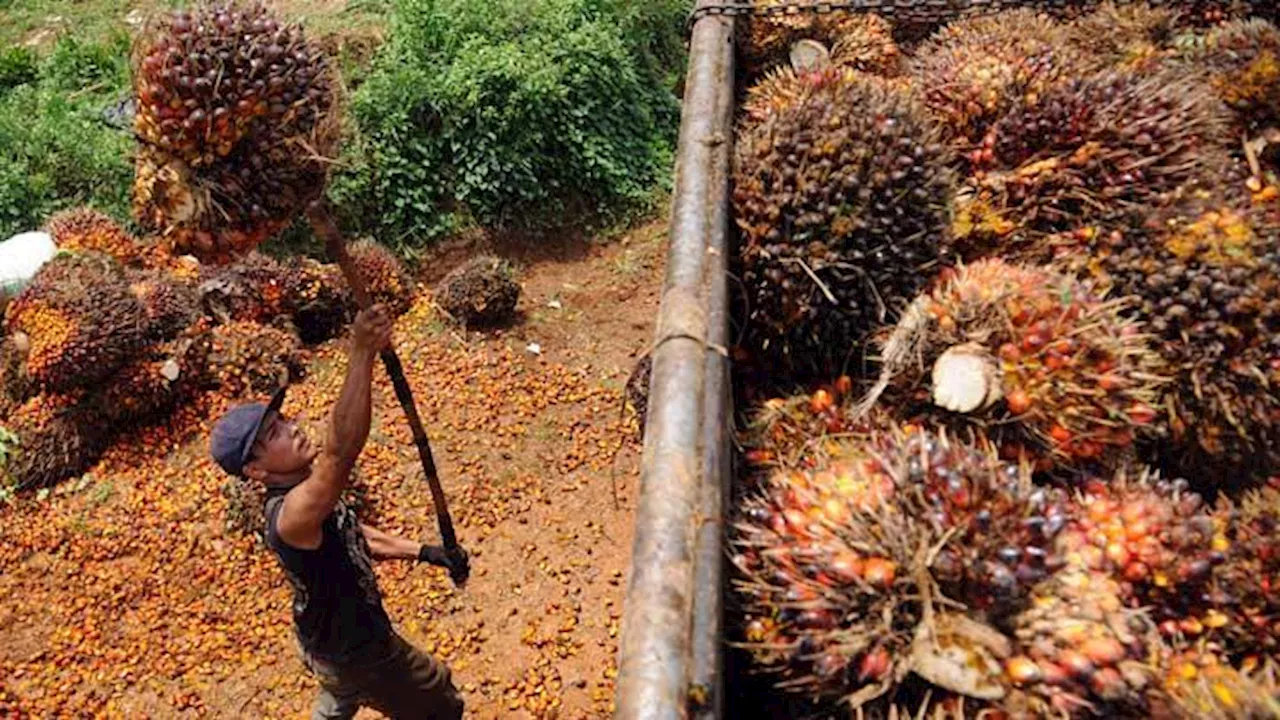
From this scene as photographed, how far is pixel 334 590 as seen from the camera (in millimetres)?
2986

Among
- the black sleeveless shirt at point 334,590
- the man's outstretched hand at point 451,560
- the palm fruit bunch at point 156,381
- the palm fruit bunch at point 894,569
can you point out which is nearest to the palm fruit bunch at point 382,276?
the palm fruit bunch at point 156,381

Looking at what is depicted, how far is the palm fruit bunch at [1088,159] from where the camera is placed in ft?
9.23

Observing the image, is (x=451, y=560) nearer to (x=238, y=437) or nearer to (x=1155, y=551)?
(x=238, y=437)

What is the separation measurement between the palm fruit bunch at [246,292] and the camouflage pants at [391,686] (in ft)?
10.7

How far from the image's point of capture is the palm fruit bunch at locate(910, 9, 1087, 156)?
10.3 ft

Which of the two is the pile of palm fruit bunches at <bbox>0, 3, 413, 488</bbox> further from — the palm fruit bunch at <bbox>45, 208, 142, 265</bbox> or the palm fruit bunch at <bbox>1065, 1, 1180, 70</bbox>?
the palm fruit bunch at <bbox>1065, 1, 1180, 70</bbox>

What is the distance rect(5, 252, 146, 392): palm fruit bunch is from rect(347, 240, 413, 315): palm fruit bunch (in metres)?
1.35

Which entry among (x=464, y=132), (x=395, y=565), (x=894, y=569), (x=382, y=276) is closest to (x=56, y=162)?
(x=382, y=276)

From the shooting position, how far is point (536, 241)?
694 centimetres

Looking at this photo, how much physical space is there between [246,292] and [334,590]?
3.49 m

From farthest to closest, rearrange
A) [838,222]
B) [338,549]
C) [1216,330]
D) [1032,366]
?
[338,549], [838,222], [1216,330], [1032,366]

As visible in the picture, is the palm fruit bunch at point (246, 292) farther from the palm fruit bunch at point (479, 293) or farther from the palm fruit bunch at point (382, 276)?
the palm fruit bunch at point (479, 293)

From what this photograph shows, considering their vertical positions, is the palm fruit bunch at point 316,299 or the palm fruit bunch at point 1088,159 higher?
the palm fruit bunch at point 1088,159

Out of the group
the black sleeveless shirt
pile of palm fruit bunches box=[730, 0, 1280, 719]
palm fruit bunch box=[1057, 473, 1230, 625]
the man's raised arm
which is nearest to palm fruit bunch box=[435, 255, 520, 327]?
pile of palm fruit bunches box=[730, 0, 1280, 719]
